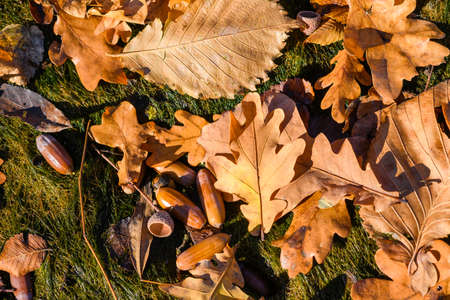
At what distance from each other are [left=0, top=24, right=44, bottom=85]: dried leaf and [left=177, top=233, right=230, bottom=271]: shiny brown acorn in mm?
1119

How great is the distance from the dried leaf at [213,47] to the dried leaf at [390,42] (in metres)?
0.28

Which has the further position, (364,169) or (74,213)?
(74,213)

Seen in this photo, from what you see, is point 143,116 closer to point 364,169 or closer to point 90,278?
point 90,278

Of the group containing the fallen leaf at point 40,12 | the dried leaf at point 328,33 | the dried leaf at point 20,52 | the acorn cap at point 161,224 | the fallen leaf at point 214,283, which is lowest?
the fallen leaf at point 214,283

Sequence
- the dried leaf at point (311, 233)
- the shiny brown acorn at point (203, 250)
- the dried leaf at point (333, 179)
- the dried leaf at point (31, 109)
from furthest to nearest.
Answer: the dried leaf at point (31, 109)
the shiny brown acorn at point (203, 250)
the dried leaf at point (311, 233)
the dried leaf at point (333, 179)

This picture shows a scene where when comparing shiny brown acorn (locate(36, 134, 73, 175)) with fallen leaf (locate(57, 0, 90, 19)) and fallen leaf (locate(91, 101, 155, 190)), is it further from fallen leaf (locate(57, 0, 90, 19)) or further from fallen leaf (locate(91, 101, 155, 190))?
fallen leaf (locate(57, 0, 90, 19))

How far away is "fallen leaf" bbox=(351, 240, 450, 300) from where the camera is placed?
5.89 ft

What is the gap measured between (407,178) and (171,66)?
110 centimetres

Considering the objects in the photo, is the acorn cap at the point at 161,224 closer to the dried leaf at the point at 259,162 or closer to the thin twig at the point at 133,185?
the thin twig at the point at 133,185

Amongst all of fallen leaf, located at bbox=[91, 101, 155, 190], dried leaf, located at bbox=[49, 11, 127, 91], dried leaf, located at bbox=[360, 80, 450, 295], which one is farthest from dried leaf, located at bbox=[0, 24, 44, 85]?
dried leaf, located at bbox=[360, 80, 450, 295]

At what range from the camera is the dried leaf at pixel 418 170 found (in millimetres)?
1729

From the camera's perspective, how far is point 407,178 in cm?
176

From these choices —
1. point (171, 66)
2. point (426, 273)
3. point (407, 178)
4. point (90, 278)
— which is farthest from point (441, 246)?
point (90, 278)

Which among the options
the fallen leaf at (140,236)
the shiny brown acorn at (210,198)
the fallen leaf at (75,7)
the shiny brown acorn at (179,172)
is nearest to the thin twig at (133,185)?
the fallen leaf at (140,236)
